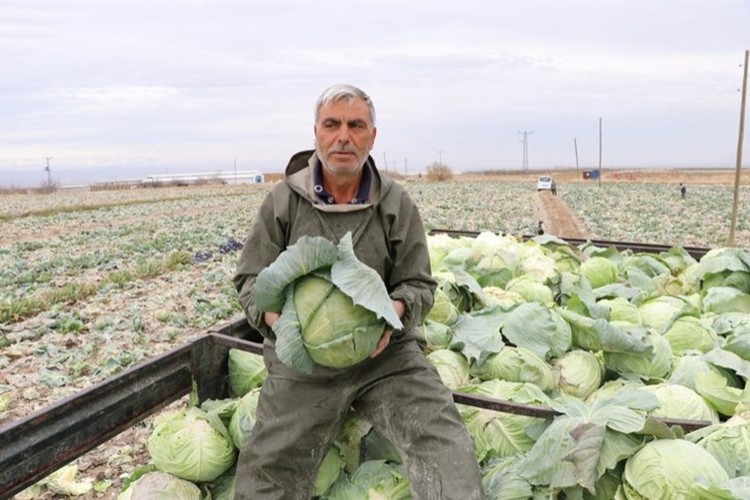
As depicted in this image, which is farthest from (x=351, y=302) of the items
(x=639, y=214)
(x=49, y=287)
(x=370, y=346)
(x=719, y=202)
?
(x=719, y=202)

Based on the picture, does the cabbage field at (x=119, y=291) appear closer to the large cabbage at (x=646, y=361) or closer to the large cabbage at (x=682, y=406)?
the large cabbage at (x=646, y=361)

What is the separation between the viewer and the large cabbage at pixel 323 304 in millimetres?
2404

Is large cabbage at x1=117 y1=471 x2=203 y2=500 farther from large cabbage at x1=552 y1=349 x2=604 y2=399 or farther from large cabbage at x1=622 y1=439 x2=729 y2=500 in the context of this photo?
large cabbage at x1=552 y1=349 x2=604 y2=399

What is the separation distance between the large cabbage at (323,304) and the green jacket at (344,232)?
1.37ft

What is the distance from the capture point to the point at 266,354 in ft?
9.96

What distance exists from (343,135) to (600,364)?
2.19m

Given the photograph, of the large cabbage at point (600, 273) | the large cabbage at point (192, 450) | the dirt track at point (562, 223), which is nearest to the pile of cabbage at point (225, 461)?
the large cabbage at point (192, 450)

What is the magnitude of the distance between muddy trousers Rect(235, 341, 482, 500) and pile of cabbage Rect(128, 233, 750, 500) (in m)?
0.16

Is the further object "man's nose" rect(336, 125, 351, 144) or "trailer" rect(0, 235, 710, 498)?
"man's nose" rect(336, 125, 351, 144)

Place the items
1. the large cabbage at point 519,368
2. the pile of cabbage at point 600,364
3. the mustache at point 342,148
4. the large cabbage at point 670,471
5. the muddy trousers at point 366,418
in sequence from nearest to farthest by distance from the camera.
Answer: the large cabbage at point 670,471 < the pile of cabbage at point 600,364 < the muddy trousers at point 366,418 < the mustache at point 342,148 < the large cabbage at point 519,368

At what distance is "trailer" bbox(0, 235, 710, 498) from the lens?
2.41 metres

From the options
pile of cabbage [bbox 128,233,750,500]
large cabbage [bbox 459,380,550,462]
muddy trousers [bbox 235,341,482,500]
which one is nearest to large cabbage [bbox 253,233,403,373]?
muddy trousers [bbox 235,341,482,500]

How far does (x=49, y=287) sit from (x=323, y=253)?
33.0ft

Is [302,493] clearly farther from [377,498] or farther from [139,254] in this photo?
[139,254]
